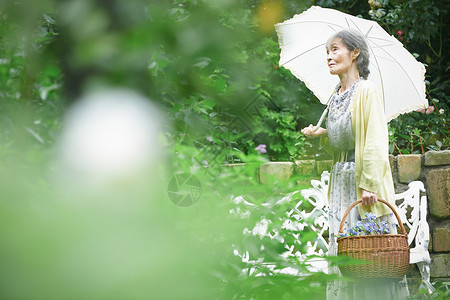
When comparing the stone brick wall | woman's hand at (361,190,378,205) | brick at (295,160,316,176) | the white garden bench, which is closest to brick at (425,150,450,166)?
the stone brick wall

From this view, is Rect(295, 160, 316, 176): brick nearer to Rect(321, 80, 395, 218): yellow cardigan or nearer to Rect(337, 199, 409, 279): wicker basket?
Rect(321, 80, 395, 218): yellow cardigan

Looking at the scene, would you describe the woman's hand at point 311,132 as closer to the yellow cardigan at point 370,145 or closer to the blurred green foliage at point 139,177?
the yellow cardigan at point 370,145

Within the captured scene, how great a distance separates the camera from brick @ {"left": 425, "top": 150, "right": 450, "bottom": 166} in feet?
12.5

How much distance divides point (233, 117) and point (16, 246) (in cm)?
20

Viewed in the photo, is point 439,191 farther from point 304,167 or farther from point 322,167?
point 304,167

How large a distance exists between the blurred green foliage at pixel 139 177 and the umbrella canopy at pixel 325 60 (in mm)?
2596

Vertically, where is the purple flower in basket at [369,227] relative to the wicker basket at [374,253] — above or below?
above

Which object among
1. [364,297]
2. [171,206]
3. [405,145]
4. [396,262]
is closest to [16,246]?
[171,206]

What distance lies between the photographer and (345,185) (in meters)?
2.55

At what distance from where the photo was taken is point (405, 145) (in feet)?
15.3

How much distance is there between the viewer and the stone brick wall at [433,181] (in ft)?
12.5

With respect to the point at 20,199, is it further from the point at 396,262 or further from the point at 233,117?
the point at 396,262

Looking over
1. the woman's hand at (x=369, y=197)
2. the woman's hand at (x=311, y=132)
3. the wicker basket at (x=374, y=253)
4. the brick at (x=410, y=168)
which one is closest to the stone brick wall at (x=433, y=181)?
the brick at (x=410, y=168)

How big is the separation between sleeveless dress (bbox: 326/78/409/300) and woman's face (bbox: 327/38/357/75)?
0.09 metres
